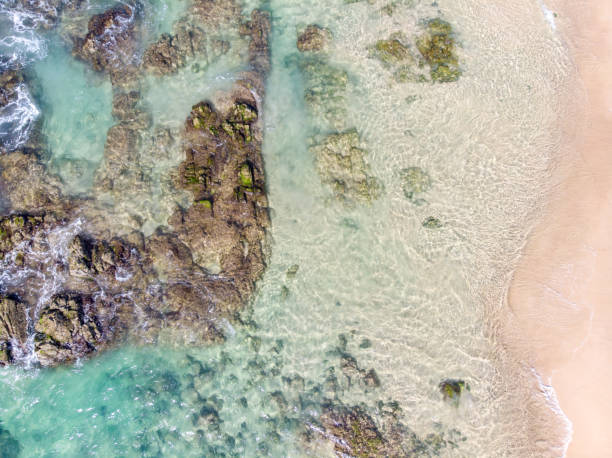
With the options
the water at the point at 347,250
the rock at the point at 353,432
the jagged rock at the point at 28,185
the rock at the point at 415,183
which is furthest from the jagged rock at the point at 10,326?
the rock at the point at 415,183

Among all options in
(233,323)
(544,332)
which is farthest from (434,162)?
(233,323)

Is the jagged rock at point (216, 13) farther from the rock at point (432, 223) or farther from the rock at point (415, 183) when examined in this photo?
the rock at point (432, 223)

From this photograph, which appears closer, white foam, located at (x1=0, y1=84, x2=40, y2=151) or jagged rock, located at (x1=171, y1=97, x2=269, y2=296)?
jagged rock, located at (x1=171, y1=97, x2=269, y2=296)

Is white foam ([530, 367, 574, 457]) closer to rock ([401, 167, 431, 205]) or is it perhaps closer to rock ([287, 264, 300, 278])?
rock ([401, 167, 431, 205])

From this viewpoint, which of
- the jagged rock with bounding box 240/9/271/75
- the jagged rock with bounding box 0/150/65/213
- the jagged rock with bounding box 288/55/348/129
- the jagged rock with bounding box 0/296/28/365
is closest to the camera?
the jagged rock with bounding box 0/296/28/365

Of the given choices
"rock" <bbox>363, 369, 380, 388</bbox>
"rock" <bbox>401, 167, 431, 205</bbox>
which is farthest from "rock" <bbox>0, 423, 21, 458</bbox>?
"rock" <bbox>401, 167, 431, 205</bbox>

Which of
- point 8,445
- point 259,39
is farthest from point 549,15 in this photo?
point 8,445

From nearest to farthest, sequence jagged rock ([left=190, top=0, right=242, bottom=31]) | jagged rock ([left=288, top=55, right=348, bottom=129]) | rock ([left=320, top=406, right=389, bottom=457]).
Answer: rock ([left=320, top=406, right=389, bottom=457]) → jagged rock ([left=288, top=55, right=348, bottom=129]) → jagged rock ([left=190, top=0, right=242, bottom=31])

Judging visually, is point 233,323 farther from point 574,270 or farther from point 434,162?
point 574,270
